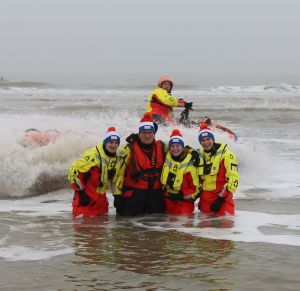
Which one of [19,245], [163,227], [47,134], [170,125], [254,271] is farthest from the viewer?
[170,125]

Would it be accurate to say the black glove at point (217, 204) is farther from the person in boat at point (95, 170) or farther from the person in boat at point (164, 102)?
the person in boat at point (164, 102)

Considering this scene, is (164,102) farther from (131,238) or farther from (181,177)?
(131,238)

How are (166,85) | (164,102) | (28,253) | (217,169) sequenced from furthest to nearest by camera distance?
1. (164,102)
2. (166,85)
3. (217,169)
4. (28,253)

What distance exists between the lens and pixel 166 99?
9.99 meters

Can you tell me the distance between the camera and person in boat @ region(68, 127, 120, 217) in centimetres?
590

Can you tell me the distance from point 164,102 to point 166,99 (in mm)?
78

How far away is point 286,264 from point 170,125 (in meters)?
6.29

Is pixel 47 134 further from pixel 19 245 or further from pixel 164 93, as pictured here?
pixel 19 245

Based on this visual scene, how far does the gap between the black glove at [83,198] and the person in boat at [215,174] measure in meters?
1.27

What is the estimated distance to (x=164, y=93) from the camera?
32.9ft

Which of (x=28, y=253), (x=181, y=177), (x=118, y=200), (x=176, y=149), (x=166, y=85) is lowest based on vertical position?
(x=28, y=253)

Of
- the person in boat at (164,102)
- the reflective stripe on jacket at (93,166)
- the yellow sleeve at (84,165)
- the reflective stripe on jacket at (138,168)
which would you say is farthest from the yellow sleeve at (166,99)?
the yellow sleeve at (84,165)

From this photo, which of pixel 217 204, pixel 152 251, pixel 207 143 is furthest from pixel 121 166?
pixel 152 251

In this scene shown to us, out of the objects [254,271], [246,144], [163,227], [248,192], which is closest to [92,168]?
[163,227]
